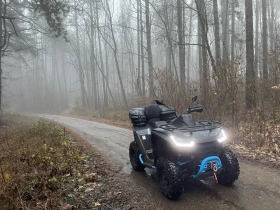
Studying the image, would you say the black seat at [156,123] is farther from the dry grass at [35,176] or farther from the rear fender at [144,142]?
the dry grass at [35,176]

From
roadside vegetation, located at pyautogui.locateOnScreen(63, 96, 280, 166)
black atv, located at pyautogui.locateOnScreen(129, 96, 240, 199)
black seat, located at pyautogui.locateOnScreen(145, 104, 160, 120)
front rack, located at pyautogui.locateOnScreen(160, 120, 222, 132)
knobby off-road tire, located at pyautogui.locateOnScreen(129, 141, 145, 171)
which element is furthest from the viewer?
roadside vegetation, located at pyautogui.locateOnScreen(63, 96, 280, 166)

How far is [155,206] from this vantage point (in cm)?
455

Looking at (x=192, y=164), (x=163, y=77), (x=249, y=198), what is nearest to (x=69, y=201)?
(x=192, y=164)

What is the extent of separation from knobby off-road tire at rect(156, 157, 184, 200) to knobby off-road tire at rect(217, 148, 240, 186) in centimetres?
91

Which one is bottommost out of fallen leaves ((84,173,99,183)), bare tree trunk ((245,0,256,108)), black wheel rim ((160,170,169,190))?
fallen leaves ((84,173,99,183))

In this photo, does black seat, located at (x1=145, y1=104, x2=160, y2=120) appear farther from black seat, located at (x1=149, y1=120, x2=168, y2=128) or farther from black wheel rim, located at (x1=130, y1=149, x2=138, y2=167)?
black wheel rim, located at (x1=130, y1=149, x2=138, y2=167)

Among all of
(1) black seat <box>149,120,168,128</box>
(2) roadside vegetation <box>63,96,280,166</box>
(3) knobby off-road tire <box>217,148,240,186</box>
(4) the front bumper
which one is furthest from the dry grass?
(2) roadside vegetation <box>63,96,280,166</box>

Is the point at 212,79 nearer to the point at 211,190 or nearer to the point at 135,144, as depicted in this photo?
the point at 135,144

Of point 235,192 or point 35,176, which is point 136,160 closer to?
point 35,176

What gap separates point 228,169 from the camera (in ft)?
16.2

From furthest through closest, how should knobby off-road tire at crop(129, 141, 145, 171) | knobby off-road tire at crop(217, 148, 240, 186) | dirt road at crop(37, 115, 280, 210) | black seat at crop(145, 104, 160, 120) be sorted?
1. knobby off-road tire at crop(129, 141, 145, 171)
2. black seat at crop(145, 104, 160, 120)
3. knobby off-road tire at crop(217, 148, 240, 186)
4. dirt road at crop(37, 115, 280, 210)

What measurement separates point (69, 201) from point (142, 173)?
2110mm

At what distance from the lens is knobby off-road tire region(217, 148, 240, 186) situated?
4.93 metres

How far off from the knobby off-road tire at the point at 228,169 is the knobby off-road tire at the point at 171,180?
3.00 feet
